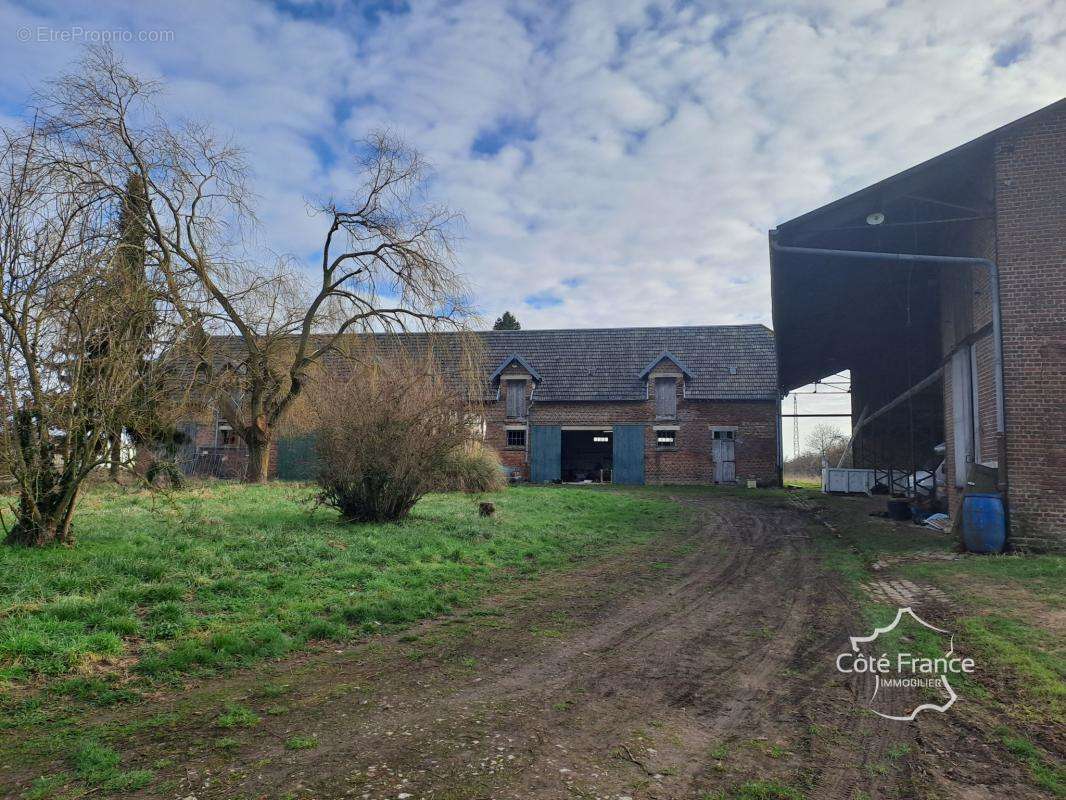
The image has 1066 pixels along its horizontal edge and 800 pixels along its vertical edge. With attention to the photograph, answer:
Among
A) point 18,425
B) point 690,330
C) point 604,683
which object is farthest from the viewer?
point 690,330

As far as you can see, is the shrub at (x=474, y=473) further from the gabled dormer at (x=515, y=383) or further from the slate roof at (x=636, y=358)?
the slate roof at (x=636, y=358)

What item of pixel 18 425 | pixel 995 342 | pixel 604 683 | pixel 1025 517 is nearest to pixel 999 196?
pixel 995 342

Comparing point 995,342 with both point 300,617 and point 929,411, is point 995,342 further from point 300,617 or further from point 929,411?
point 929,411

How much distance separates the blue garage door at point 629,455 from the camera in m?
27.5

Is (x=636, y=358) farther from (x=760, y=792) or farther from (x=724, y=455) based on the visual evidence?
(x=760, y=792)

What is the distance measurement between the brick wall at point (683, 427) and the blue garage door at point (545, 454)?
0.30 meters

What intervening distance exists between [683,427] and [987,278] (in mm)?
16774

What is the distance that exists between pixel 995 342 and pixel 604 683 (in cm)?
986

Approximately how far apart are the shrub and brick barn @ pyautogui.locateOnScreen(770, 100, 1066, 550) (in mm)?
9332

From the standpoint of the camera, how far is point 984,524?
1011cm

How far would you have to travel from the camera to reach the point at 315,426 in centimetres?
1136

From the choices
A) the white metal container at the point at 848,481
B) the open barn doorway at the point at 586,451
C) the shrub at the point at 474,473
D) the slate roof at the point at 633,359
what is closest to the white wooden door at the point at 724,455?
the slate roof at the point at 633,359

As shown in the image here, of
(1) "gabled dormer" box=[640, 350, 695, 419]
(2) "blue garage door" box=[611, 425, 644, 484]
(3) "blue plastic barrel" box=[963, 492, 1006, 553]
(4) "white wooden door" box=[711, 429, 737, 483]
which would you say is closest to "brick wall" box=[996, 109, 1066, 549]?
(3) "blue plastic barrel" box=[963, 492, 1006, 553]

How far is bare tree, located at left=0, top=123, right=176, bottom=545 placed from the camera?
694 centimetres
